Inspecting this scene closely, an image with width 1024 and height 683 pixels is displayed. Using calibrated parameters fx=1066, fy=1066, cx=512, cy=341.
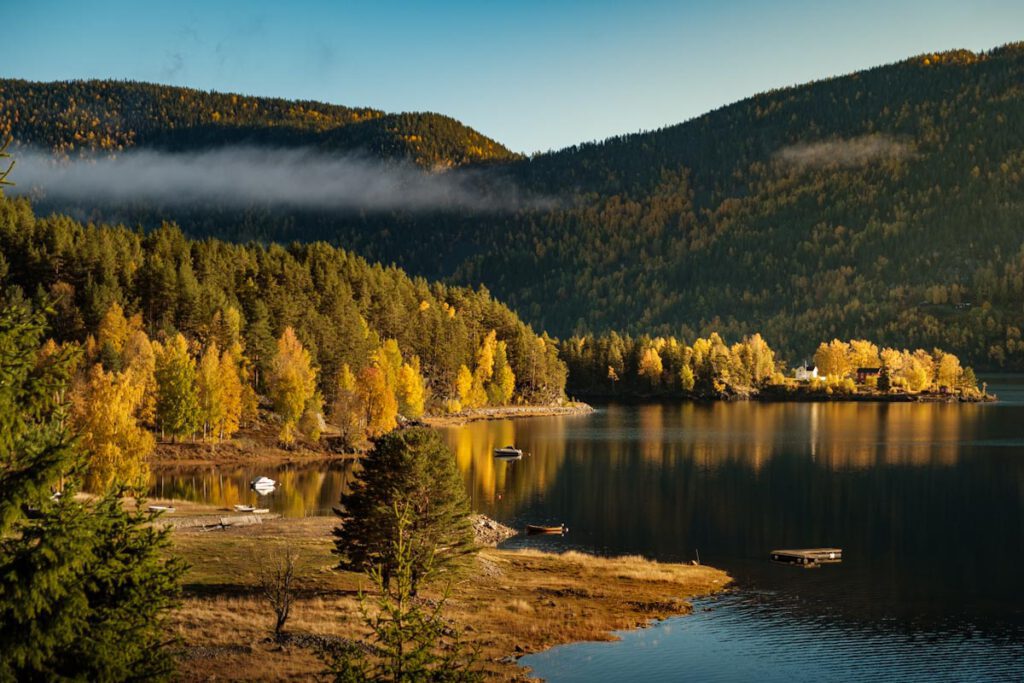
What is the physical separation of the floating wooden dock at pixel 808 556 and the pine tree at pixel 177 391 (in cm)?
7193

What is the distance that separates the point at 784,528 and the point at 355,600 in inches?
1900

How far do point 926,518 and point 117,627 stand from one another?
89961 millimetres

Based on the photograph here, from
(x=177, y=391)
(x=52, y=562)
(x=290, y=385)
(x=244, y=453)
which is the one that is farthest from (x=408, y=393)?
(x=52, y=562)

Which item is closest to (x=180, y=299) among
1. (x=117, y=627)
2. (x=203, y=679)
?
(x=203, y=679)

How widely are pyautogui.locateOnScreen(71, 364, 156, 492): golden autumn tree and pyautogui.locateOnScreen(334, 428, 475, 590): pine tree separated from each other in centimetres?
3194

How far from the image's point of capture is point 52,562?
2203 centimetres

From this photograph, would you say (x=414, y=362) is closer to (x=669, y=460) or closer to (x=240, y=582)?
(x=669, y=460)

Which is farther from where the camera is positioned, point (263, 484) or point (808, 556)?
point (263, 484)

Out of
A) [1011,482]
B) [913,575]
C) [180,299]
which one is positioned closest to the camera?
[913,575]

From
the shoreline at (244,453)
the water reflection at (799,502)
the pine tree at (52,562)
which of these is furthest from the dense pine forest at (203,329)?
the pine tree at (52,562)

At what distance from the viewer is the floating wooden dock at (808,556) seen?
259 ft

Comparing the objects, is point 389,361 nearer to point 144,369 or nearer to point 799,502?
point 144,369

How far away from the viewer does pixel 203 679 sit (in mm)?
43094

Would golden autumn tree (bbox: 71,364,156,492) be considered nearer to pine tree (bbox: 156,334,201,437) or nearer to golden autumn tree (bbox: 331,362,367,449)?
pine tree (bbox: 156,334,201,437)
